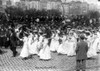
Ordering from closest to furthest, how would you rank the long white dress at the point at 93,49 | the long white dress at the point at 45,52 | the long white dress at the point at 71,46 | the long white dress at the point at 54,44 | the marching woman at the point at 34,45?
the long white dress at the point at 45,52
the long white dress at the point at 93,49
the marching woman at the point at 34,45
the long white dress at the point at 71,46
the long white dress at the point at 54,44

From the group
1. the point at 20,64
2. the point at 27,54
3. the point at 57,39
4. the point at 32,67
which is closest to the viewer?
the point at 32,67

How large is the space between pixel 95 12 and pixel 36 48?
2231 inches

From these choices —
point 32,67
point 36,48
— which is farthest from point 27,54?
point 32,67

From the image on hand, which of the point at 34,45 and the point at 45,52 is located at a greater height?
the point at 34,45

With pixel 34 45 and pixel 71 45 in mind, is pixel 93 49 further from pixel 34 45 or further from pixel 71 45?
pixel 34 45

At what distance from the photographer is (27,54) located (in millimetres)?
12031

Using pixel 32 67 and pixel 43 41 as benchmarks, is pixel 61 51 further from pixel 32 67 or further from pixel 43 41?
pixel 32 67

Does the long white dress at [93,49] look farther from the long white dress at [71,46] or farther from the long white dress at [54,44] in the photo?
the long white dress at [54,44]

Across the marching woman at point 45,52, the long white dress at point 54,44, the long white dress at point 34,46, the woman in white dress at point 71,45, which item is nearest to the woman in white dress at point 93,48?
the woman in white dress at point 71,45

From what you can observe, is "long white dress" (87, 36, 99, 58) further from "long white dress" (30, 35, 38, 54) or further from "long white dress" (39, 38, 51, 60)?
"long white dress" (30, 35, 38, 54)

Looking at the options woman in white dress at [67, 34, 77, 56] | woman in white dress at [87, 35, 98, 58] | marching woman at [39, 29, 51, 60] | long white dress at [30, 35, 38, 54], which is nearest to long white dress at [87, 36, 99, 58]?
woman in white dress at [87, 35, 98, 58]

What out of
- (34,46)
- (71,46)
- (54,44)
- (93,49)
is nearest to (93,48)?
(93,49)

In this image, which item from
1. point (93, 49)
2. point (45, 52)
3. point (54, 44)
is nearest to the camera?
point (45, 52)

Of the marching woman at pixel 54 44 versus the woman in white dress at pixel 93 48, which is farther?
the marching woman at pixel 54 44
